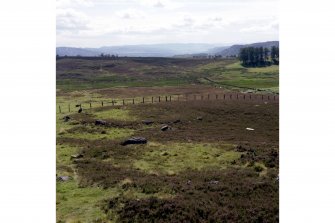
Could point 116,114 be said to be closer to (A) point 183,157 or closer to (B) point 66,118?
(B) point 66,118

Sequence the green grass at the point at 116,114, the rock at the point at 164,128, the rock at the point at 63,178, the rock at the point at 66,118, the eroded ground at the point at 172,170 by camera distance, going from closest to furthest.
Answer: the eroded ground at the point at 172,170, the rock at the point at 63,178, the rock at the point at 164,128, the rock at the point at 66,118, the green grass at the point at 116,114

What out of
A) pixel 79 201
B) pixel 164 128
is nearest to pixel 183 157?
pixel 79 201

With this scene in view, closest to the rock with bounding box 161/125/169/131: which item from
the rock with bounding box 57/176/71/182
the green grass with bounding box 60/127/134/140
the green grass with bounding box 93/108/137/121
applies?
the green grass with bounding box 60/127/134/140

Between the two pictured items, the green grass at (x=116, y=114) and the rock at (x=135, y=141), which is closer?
the rock at (x=135, y=141)

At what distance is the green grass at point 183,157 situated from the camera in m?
29.7

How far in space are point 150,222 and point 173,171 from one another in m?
9.09

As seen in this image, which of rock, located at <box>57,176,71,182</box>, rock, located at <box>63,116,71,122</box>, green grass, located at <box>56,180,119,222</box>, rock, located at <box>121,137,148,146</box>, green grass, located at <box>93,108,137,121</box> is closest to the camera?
green grass, located at <box>56,180,119,222</box>

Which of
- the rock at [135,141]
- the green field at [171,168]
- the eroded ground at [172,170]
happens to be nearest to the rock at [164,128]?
the green field at [171,168]

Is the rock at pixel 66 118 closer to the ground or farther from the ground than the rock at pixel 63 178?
farther from the ground

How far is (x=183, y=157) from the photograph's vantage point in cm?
3244

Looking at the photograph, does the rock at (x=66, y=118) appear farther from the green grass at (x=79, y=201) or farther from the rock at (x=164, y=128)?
the green grass at (x=79, y=201)

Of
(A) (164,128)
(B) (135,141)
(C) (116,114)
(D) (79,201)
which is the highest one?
(C) (116,114)

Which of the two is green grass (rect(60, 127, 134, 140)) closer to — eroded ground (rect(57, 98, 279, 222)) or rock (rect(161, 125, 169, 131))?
eroded ground (rect(57, 98, 279, 222))

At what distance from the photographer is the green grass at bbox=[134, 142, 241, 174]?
2966 centimetres
